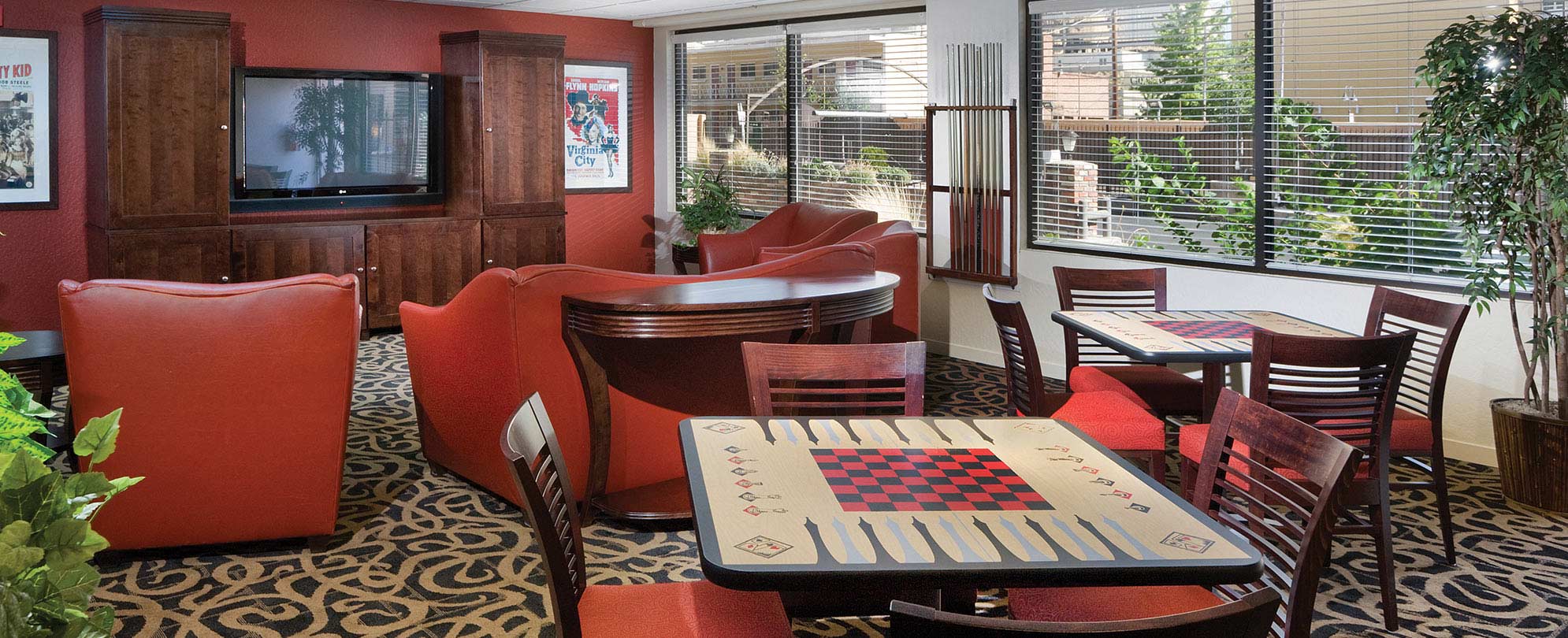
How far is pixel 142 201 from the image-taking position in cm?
705

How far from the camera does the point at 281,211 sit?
26.6 feet

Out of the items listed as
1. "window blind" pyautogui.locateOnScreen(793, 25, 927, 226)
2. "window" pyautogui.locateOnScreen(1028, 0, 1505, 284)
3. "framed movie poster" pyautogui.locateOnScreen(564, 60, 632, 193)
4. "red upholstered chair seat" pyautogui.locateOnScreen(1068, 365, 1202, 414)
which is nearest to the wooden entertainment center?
"framed movie poster" pyautogui.locateOnScreen(564, 60, 632, 193)

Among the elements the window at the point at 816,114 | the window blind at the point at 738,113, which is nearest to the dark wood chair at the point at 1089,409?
the window at the point at 816,114

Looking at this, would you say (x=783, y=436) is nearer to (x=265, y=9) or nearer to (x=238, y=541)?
(x=238, y=541)

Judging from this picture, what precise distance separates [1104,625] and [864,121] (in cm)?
712

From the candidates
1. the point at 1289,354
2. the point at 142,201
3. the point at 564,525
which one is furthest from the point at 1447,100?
the point at 142,201

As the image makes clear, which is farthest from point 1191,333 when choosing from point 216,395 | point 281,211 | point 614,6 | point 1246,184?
point 281,211

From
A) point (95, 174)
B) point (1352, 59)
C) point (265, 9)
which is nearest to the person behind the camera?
point (1352, 59)

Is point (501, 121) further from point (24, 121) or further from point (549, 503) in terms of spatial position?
point (549, 503)

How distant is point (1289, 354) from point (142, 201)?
6494 mm

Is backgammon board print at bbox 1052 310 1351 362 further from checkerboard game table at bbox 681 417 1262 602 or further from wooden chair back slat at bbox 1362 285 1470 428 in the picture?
checkerboard game table at bbox 681 417 1262 602

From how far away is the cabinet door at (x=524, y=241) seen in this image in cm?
862

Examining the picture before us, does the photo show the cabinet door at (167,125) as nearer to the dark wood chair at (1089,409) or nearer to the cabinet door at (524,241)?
the cabinet door at (524,241)

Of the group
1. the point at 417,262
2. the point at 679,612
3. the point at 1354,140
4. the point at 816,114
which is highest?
the point at 816,114
